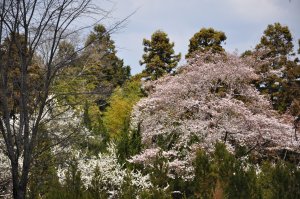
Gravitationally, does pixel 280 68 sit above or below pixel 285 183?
above

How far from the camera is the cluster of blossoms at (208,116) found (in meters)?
12.6

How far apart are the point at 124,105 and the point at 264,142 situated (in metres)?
12.4

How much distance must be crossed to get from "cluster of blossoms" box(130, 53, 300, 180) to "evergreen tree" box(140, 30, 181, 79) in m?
15.6

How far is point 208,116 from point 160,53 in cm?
1869

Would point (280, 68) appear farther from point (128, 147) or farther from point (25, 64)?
point (25, 64)

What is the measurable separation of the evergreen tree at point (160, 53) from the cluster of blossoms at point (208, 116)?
15601 millimetres

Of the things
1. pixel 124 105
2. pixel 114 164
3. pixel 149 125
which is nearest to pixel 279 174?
pixel 114 164

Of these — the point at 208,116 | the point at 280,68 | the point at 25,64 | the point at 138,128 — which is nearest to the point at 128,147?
the point at 138,128

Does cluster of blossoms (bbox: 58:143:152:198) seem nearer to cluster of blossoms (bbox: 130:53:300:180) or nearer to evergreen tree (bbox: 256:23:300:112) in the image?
cluster of blossoms (bbox: 130:53:300:180)

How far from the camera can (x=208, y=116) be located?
44.3 ft

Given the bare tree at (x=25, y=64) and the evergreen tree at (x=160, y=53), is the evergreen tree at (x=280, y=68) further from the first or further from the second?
the bare tree at (x=25, y=64)

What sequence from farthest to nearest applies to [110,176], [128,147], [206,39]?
[206,39] → [128,147] → [110,176]

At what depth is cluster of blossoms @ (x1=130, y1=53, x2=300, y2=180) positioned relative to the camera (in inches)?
497

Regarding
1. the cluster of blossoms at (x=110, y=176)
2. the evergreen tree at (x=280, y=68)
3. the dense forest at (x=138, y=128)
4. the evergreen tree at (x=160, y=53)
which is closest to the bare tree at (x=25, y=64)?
the dense forest at (x=138, y=128)
